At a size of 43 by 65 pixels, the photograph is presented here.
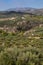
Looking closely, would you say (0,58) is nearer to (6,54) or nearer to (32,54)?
(6,54)

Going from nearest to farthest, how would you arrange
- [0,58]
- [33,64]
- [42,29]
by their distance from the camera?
[33,64]
[0,58]
[42,29]

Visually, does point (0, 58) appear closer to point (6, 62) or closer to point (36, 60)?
point (6, 62)

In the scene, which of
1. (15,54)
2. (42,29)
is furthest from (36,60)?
(42,29)

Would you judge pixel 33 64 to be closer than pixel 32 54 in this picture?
Yes

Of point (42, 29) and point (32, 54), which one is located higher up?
point (32, 54)

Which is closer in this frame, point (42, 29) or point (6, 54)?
point (6, 54)

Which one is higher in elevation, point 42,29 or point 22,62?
point 22,62

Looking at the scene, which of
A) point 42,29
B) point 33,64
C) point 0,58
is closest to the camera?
point 33,64

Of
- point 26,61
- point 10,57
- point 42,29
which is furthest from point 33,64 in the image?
point 42,29
